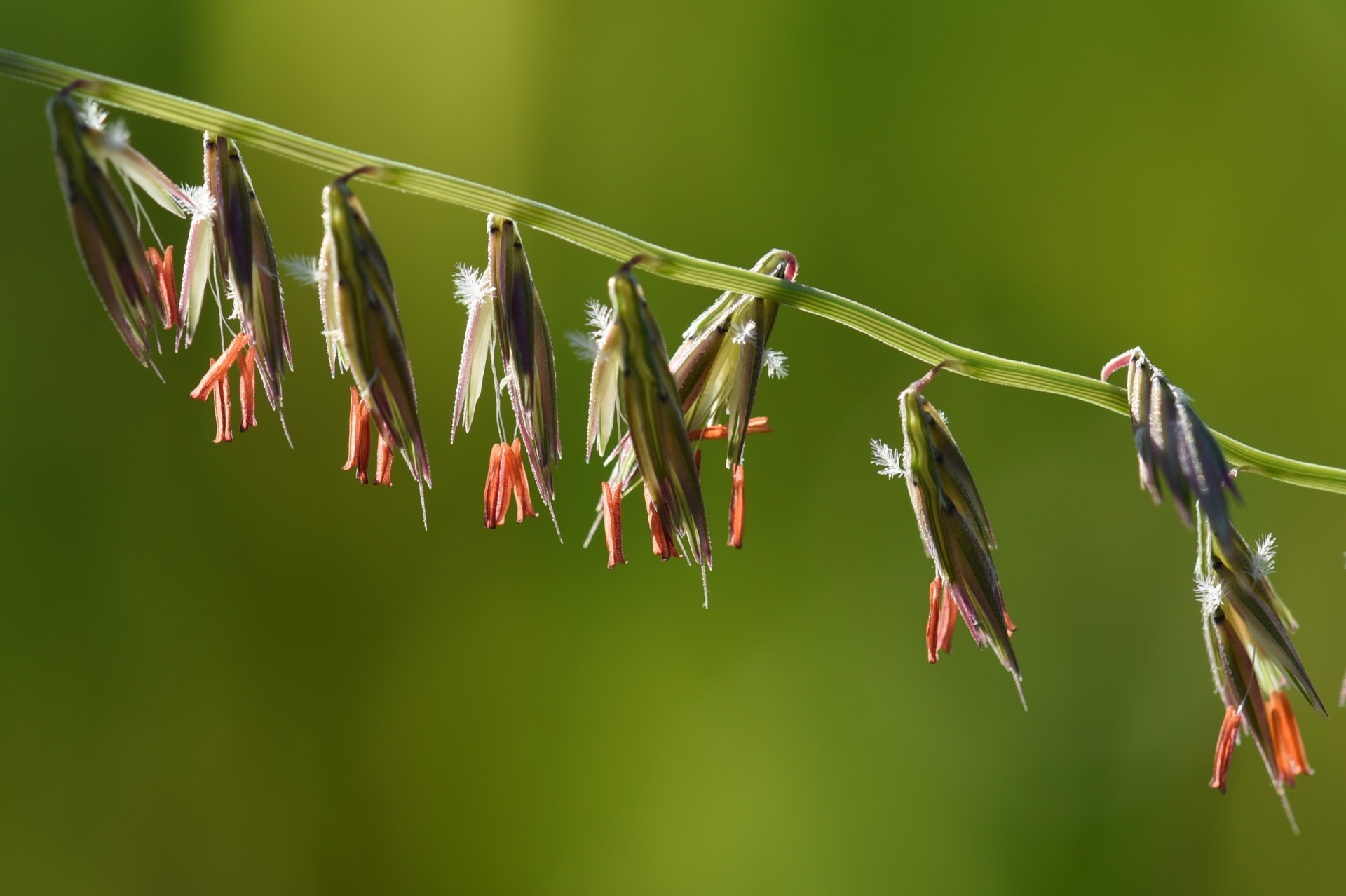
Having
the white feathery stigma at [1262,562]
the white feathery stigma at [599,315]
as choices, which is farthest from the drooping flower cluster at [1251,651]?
the white feathery stigma at [599,315]

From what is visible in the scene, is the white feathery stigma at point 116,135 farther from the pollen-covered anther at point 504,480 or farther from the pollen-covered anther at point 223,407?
the pollen-covered anther at point 504,480

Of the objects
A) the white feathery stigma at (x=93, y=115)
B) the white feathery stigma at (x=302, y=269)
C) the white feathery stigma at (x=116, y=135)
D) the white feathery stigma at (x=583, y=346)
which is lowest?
the white feathery stigma at (x=583, y=346)

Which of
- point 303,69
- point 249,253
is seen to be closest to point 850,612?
point 303,69

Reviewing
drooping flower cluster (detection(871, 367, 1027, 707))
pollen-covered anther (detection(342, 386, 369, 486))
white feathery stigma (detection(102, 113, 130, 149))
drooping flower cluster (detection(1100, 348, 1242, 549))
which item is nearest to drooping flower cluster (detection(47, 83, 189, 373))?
white feathery stigma (detection(102, 113, 130, 149))

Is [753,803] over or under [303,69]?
under

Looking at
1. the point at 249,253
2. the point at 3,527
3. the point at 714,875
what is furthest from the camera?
the point at 714,875

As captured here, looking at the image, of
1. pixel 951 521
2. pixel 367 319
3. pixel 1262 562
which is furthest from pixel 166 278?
pixel 1262 562

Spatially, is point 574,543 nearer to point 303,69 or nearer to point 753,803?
point 753,803

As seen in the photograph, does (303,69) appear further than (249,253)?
Yes
